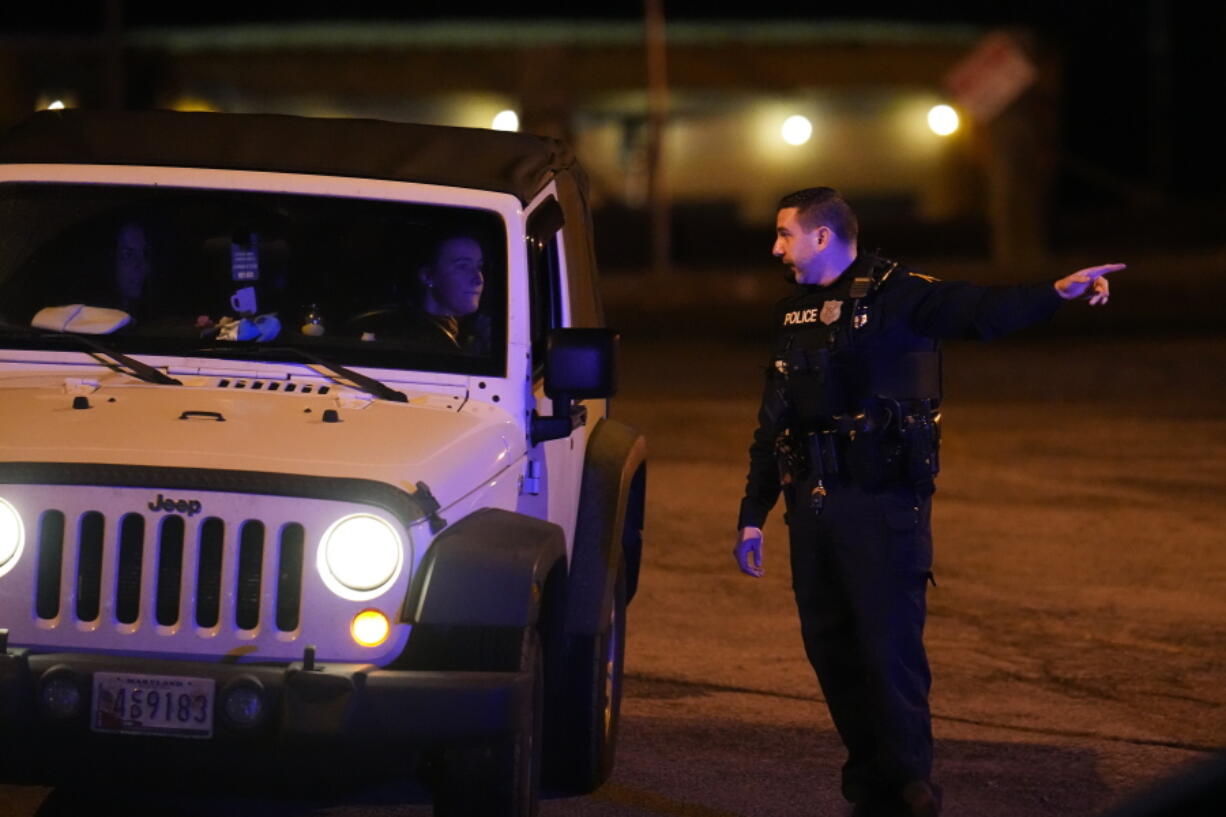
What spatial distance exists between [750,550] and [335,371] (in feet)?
4.37

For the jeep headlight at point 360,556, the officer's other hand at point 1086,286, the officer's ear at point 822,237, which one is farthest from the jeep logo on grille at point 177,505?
the officer's other hand at point 1086,286

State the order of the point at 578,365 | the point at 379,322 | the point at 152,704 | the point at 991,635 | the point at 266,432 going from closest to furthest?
the point at 152,704, the point at 266,432, the point at 578,365, the point at 379,322, the point at 991,635

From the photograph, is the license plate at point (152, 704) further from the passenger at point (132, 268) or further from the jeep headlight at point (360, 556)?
the passenger at point (132, 268)

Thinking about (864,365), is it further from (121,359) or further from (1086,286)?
(121,359)

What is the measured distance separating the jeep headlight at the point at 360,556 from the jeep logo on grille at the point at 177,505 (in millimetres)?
314

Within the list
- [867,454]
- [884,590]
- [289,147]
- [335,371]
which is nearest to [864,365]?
[867,454]

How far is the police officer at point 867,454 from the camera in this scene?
19.9 ft

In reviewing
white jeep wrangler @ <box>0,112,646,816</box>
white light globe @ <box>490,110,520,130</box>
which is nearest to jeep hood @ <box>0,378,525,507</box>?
white jeep wrangler @ <box>0,112,646,816</box>

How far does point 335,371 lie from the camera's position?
19.8ft

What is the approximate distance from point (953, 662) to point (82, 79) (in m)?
39.7

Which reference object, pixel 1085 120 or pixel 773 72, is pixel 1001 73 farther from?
pixel 1085 120

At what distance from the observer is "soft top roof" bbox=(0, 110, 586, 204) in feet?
21.3

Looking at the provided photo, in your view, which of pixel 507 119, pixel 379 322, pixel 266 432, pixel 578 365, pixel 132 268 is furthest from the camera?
pixel 507 119

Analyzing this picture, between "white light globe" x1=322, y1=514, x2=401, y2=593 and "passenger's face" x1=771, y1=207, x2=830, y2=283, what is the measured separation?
64.7 inches
